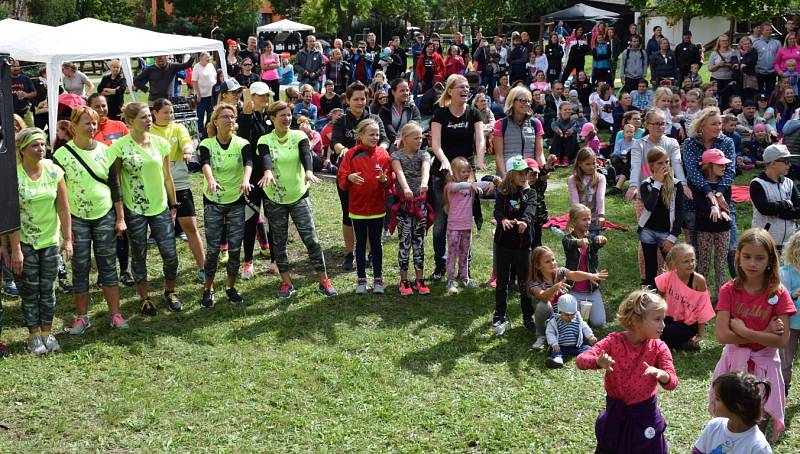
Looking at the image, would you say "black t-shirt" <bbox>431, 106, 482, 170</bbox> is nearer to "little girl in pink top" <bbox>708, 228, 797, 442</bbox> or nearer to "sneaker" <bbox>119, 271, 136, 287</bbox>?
"sneaker" <bbox>119, 271, 136, 287</bbox>

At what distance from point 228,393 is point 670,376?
3.11m

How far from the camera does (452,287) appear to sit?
8078 mm

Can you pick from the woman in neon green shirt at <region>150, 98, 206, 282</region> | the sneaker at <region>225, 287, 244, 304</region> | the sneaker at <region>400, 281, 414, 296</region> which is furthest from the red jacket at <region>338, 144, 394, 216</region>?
the woman in neon green shirt at <region>150, 98, 206, 282</region>

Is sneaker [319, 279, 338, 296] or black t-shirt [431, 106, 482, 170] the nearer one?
sneaker [319, 279, 338, 296]

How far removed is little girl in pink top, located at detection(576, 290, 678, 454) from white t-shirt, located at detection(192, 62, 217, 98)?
13156mm

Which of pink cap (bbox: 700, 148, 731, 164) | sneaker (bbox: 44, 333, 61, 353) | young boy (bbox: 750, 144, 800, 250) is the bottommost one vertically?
sneaker (bbox: 44, 333, 61, 353)

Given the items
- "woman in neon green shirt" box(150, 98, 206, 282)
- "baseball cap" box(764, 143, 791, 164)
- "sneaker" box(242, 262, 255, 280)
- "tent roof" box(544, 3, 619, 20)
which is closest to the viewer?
"baseball cap" box(764, 143, 791, 164)

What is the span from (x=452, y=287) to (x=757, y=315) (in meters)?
3.57

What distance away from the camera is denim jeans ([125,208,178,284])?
7.12 meters

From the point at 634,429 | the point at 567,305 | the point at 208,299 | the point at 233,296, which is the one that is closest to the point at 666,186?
the point at 567,305

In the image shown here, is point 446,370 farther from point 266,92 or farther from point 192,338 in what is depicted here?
point 266,92

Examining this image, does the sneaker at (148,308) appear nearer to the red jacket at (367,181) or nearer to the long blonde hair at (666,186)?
the red jacket at (367,181)

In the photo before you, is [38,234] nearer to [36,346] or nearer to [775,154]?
[36,346]

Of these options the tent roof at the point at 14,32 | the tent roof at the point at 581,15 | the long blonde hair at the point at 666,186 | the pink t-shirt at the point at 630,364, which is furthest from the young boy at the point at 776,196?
the tent roof at the point at 581,15
